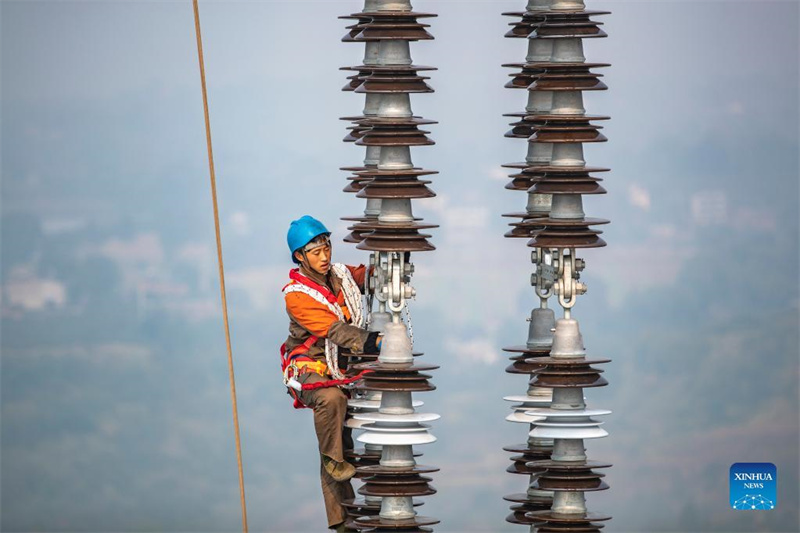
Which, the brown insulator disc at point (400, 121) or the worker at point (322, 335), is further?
the worker at point (322, 335)

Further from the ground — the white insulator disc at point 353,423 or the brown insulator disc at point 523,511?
the white insulator disc at point 353,423

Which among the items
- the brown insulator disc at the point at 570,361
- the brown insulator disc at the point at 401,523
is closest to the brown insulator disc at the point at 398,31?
the brown insulator disc at the point at 570,361

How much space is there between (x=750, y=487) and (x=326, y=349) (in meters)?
2.79

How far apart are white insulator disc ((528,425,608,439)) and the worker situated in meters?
1.00

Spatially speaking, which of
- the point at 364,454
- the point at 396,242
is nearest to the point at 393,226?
the point at 396,242

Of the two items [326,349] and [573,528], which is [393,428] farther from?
[573,528]

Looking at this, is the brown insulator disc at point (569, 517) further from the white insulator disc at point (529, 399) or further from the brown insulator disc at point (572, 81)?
the brown insulator disc at point (572, 81)

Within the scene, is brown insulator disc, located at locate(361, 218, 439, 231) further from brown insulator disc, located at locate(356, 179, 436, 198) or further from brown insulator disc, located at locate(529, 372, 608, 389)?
brown insulator disc, located at locate(529, 372, 608, 389)

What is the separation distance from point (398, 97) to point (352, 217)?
73cm

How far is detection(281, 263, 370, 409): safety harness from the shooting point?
12.9 m

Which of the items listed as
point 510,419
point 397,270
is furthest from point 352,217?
point 510,419

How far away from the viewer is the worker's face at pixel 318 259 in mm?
12938

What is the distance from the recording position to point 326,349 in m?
13.0

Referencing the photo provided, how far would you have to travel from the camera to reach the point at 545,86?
1265cm
